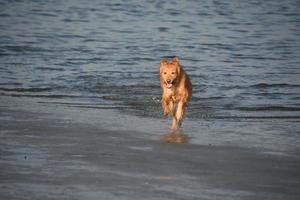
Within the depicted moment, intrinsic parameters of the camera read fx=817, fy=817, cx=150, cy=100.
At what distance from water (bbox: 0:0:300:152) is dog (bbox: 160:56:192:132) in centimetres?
27

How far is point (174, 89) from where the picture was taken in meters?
11.5

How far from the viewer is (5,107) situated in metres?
12.1

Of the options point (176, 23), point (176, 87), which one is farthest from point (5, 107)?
point (176, 23)

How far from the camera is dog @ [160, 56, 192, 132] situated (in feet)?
37.1

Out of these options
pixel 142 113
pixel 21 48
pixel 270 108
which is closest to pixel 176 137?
pixel 142 113

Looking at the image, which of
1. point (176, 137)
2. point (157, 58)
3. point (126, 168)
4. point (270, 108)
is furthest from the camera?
point (157, 58)

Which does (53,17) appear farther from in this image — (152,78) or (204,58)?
(152,78)

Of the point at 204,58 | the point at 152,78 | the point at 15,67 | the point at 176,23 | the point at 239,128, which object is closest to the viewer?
the point at 239,128

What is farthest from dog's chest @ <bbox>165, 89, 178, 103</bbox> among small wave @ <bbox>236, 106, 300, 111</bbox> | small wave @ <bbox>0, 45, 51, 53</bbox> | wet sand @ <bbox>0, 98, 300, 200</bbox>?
small wave @ <bbox>0, 45, 51, 53</bbox>

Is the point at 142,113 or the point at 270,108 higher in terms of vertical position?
the point at 142,113

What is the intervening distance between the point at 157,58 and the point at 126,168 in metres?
13.2

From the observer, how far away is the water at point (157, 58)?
13.1 meters

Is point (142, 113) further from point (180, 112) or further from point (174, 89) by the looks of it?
point (180, 112)

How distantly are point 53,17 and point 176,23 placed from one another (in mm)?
5326
